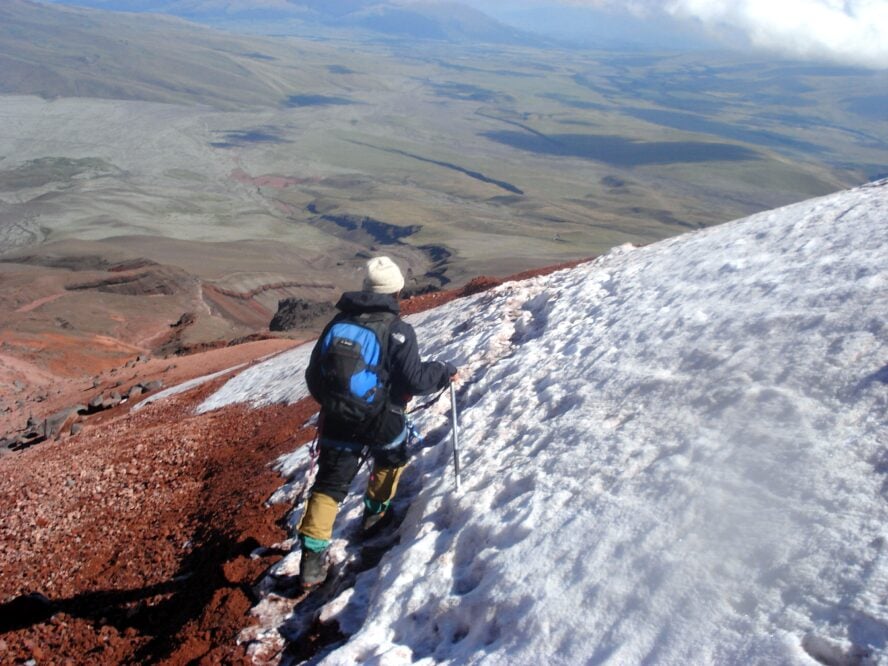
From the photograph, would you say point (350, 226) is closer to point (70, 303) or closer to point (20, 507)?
point (70, 303)

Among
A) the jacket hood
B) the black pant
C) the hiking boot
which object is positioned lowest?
the hiking boot

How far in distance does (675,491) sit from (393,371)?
6.71 ft

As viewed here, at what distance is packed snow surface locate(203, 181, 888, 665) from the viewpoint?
137 inches

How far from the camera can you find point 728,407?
15.9 feet

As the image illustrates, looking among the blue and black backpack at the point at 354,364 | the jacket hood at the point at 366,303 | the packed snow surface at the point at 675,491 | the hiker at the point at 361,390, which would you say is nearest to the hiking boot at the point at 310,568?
the hiker at the point at 361,390

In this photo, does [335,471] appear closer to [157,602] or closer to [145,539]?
[157,602]

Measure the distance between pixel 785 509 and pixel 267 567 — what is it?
3.88m

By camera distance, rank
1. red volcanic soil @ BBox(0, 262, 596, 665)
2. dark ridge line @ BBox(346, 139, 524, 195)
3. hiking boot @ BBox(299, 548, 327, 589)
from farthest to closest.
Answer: dark ridge line @ BBox(346, 139, 524, 195) → red volcanic soil @ BBox(0, 262, 596, 665) → hiking boot @ BBox(299, 548, 327, 589)

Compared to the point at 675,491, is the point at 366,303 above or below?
above

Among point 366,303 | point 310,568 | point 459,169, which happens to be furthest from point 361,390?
point 459,169

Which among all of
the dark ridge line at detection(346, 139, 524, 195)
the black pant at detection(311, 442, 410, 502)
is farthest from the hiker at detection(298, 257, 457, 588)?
the dark ridge line at detection(346, 139, 524, 195)

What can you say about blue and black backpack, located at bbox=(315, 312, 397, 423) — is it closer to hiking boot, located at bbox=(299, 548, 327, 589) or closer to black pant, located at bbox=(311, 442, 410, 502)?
black pant, located at bbox=(311, 442, 410, 502)

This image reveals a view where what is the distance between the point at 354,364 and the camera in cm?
478

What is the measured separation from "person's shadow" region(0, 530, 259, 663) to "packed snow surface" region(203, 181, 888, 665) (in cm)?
78
